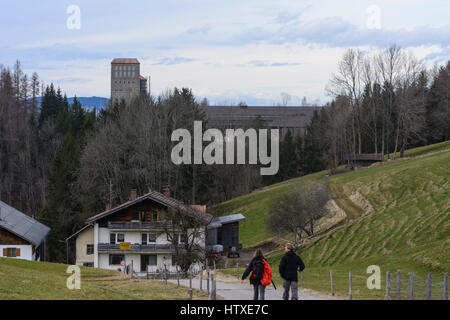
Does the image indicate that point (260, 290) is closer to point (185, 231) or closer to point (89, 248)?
point (185, 231)

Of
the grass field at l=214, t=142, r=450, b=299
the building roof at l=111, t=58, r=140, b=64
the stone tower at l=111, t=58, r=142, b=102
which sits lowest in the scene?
the grass field at l=214, t=142, r=450, b=299

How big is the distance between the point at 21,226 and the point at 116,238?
10431 millimetres

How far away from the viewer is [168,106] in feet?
263

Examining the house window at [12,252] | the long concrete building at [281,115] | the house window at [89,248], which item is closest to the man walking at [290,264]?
the house window at [12,252]

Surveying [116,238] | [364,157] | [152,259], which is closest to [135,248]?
[152,259]

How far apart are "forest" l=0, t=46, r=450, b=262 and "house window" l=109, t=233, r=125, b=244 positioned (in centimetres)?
847

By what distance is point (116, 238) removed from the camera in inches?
2327

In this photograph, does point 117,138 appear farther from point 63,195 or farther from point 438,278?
point 438,278

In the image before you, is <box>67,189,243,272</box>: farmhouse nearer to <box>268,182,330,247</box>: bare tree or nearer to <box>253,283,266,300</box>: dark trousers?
<box>268,182,330,247</box>: bare tree

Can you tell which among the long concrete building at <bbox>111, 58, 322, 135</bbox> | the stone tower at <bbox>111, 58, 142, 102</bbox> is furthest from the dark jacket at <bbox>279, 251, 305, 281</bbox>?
the stone tower at <bbox>111, 58, 142, 102</bbox>

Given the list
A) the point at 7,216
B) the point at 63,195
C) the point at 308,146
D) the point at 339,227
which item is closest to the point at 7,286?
the point at 339,227

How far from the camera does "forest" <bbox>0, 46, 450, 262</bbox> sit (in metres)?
75.3

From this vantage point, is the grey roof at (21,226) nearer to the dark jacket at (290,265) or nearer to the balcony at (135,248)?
the balcony at (135,248)
